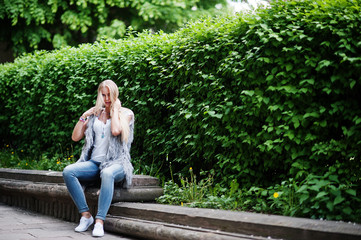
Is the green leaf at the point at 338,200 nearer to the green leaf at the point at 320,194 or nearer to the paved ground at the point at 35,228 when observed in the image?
the green leaf at the point at 320,194

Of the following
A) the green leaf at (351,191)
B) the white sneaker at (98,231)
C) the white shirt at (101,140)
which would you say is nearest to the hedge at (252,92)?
the green leaf at (351,191)

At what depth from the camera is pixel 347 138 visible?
3693 mm

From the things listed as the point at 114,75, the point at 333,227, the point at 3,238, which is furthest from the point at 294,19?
the point at 3,238

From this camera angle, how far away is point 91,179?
469 cm

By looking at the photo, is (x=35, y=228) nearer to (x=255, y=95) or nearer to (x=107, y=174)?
(x=107, y=174)

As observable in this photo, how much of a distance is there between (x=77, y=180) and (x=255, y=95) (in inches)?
88.8

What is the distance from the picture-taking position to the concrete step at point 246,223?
9.39ft

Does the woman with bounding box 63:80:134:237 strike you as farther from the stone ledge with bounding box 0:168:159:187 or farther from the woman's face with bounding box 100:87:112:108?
the stone ledge with bounding box 0:168:159:187

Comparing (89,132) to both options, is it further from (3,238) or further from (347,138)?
(347,138)

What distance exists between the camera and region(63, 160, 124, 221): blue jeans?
14.1ft

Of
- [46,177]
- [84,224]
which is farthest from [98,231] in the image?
[46,177]

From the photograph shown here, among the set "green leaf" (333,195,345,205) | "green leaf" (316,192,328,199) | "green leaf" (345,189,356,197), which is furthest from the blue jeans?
"green leaf" (345,189,356,197)

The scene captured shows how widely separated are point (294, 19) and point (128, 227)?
2.84 m

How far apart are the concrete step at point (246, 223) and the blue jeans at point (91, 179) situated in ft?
1.02
